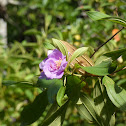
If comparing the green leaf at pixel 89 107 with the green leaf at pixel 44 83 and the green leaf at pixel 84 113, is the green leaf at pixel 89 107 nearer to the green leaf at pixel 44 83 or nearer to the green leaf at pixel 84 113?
the green leaf at pixel 84 113

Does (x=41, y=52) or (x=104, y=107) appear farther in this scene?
(x=41, y=52)

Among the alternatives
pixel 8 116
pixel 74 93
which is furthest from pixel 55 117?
pixel 8 116

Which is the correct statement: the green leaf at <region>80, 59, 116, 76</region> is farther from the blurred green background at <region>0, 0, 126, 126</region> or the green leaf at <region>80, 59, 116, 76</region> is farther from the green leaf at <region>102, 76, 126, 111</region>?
the blurred green background at <region>0, 0, 126, 126</region>

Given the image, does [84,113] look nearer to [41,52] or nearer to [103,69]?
[103,69]

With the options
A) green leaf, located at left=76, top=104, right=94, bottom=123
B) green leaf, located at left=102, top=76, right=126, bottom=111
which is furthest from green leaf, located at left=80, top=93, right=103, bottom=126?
green leaf, located at left=102, top=76, right=126, bottom=111

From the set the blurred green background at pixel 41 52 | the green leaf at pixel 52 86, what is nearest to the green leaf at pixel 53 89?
the green leaf at pixel 52 86

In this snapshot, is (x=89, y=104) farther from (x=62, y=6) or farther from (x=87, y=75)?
(x=62, y=6)

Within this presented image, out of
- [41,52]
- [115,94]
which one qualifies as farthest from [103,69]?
[41,52]

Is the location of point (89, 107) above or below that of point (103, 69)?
below
